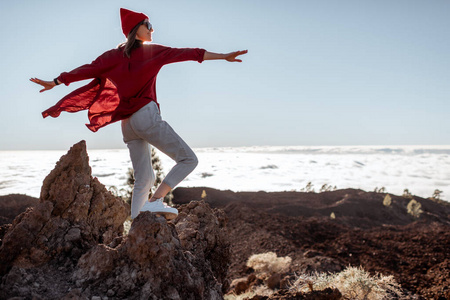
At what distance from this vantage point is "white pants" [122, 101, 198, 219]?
12.1 ft

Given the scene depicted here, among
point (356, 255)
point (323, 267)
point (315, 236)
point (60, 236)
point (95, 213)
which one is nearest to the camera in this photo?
point (60, 236)

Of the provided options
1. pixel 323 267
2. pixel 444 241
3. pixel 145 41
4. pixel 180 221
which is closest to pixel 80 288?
pixel 180 221

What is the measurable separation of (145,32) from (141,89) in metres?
0.66

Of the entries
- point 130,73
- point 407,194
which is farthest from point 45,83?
point 407,194

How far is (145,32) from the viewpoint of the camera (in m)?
3.86

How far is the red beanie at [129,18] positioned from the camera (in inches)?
149

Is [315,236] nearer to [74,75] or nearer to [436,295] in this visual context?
[436,295]

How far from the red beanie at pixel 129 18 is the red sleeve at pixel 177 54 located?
0.35 metres

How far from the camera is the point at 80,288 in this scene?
2.88m

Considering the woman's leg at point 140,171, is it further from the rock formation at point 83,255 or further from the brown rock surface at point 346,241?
the brown rock surface at point 346,241

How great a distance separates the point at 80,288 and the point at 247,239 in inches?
353

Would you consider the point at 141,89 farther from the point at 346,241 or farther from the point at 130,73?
Answer: the point at 346,241

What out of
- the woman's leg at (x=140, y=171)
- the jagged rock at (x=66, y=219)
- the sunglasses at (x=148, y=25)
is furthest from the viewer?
the woman's leg at (x=140, y=171)

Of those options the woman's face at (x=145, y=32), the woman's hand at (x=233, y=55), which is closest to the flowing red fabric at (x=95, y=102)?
the woman's face at (x=145, y=32)
